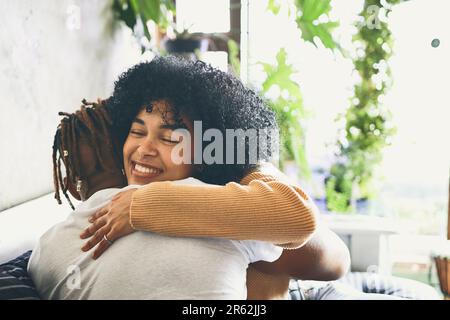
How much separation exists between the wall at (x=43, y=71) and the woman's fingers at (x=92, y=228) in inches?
13.1

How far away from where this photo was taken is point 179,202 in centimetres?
52

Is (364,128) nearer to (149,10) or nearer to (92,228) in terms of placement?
(149,10)

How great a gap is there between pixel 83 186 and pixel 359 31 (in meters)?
1.13

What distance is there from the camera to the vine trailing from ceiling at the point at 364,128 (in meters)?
1.45

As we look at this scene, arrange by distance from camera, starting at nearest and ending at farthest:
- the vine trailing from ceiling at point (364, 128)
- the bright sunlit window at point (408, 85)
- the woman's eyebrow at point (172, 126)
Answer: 1. the woman's eyebrow at point (172, 126)
2. the bright sunlit window at point (408, 85)
3. the vine trailing from ceiling at point (364, 128)

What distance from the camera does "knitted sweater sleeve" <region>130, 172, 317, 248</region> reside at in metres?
0.51

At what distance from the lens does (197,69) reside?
26.1 inches

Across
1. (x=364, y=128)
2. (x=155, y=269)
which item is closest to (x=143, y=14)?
(x=155, y=269)

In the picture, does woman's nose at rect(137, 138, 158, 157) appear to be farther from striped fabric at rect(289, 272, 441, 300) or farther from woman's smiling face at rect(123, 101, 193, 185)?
striped fabric at rect(289, 272, 441, 300)

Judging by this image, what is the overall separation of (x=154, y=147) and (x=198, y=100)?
91 millimetres

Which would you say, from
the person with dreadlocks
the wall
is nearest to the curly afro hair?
the person with dreadlocks

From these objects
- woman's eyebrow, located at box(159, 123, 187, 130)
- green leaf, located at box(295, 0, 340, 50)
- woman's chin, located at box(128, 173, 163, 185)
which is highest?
green leaf, located at box(295, 0, 340, 50)

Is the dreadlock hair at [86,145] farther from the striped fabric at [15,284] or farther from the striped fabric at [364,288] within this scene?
the striped fabric at [364,288]

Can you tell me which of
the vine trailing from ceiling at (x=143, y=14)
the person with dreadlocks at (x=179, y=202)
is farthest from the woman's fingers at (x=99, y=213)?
the vine trailing from ceiling at (x=143, y=14)
